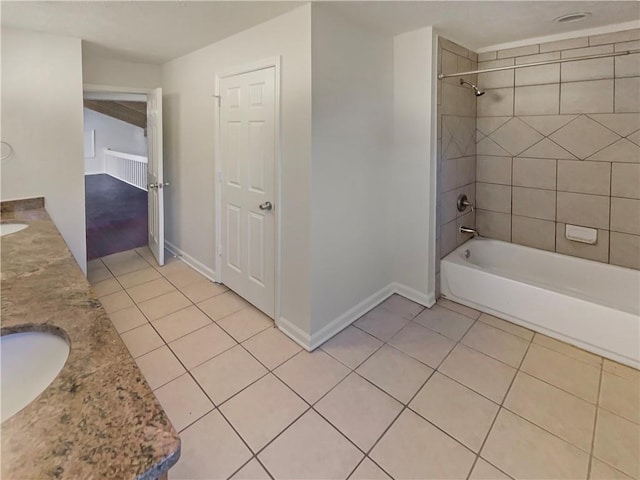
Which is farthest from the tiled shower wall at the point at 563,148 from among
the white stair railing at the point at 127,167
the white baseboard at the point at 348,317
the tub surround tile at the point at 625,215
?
the white stair railing at the point at 127,167

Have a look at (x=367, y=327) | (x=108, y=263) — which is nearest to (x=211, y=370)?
(x=367, y=327)

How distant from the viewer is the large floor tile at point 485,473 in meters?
1.46

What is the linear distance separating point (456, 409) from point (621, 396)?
95 cm

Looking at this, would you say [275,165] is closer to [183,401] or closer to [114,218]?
[183,401]

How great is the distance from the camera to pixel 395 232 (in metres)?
2.98

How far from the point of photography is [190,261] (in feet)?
12.2

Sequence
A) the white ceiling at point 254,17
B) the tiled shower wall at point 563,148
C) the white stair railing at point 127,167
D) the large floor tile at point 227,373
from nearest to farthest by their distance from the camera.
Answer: the large floor tile at point 227,373 → the white ceiling at point 254,17 → the tiled shower wall at point 563,148 → the white stair railing at point 127,167

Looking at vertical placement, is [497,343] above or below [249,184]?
below

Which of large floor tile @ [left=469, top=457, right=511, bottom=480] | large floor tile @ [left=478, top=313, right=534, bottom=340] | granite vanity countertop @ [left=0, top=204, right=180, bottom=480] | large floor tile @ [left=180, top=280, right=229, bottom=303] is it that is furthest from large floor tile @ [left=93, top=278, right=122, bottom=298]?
large floor tile @ [left=478, top=313, right=534, bottom=340]

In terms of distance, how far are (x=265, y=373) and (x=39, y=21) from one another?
2.84m

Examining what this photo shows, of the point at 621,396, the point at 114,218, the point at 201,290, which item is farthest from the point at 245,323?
the point at 114,218

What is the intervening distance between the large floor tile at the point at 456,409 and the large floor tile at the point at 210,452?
932mm

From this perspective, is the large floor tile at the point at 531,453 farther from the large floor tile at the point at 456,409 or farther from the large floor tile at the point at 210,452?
the large floor tile at the point at 210,452

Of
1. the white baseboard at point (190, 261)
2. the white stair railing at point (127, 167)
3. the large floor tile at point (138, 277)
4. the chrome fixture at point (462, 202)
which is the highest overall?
the white stair railing at point (127, 167)
